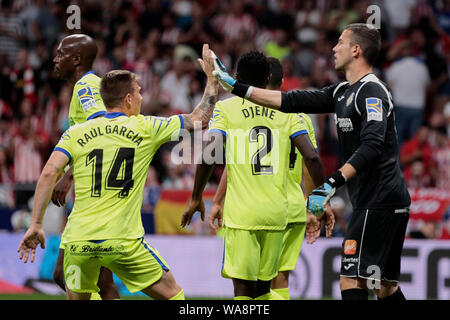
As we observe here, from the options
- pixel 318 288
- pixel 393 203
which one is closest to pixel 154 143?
pixel 393 203

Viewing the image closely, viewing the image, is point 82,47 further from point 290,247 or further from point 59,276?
point 290,247

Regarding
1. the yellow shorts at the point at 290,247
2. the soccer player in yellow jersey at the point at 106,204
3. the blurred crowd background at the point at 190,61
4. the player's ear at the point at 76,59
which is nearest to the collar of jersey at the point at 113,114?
the soccer player in yellow jersey at the point at 106,204

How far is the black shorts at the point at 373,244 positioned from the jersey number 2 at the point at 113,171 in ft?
5.93

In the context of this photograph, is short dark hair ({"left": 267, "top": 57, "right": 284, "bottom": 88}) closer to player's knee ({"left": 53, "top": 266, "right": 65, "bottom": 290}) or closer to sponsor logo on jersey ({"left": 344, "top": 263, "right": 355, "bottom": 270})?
sponsor logo on jersey ({"left": 344, "top": 263, "right": 355, "bottom": 270})

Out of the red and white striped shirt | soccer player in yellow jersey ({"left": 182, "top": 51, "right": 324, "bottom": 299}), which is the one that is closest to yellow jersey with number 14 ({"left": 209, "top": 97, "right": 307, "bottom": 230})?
soccer player in yellow jersey ({"left": 182, "top": 51, "right": 324, "bottom": 299})

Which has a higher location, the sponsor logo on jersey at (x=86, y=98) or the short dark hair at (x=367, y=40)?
the short dark hair at (x=367, y=40)

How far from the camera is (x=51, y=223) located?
13.0 m

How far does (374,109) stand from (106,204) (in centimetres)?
215

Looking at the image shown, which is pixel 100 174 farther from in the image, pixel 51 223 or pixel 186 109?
pixel 186 109

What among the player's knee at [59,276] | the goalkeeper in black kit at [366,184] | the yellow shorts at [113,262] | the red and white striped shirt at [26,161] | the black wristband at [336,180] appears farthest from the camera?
the red and white striped shirt at [26,161]

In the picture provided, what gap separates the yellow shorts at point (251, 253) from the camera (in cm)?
653

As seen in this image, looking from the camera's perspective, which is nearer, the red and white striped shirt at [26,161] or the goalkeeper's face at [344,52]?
the goalkeeper's face at [344,52]

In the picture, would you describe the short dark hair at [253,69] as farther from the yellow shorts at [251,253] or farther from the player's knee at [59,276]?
the player's knee at [59,276]

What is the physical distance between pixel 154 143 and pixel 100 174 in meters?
0.50
